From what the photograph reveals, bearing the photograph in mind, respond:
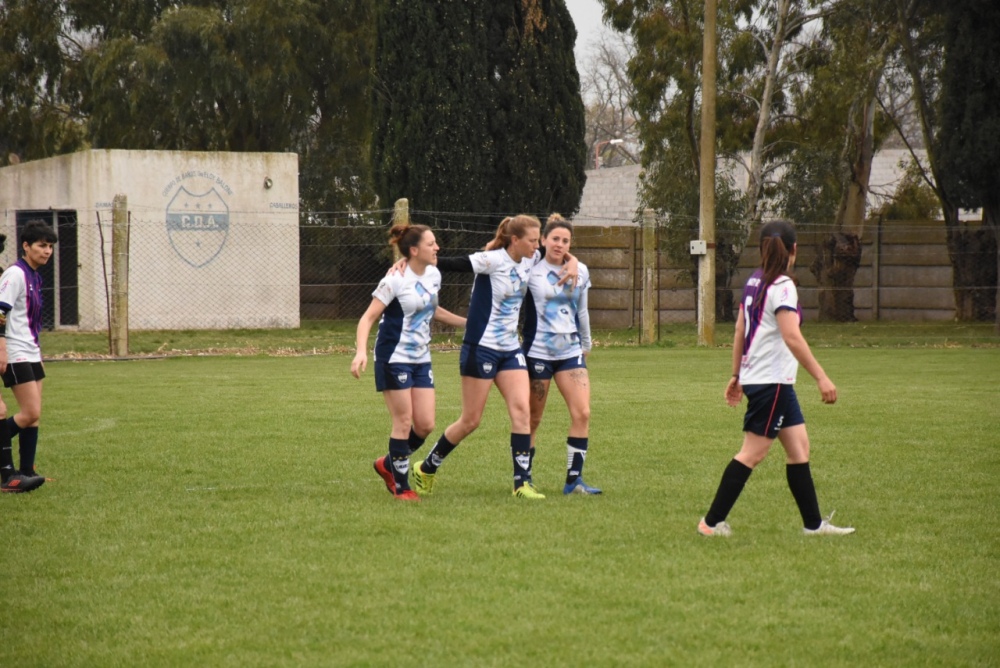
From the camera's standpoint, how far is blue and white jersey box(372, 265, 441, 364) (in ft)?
25.8

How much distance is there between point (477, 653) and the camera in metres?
4.59

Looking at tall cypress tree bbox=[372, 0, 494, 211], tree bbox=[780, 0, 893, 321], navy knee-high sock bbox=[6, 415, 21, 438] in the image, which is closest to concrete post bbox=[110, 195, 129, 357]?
tall cypress tree bbox=[372, 0, 494, 211]

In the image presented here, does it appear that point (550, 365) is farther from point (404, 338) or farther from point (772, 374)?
point (772, 374)

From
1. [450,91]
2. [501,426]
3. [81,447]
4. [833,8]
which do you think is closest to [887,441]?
[501,426]

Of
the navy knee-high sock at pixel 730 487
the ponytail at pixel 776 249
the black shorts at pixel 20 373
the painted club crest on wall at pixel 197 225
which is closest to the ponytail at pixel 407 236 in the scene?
the ponytail at pixel 776 249

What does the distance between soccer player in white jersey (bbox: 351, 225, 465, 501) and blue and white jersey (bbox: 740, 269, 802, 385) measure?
222cm

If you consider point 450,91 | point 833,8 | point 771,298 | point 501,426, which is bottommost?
point 501,426

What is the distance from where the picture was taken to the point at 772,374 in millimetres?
6430

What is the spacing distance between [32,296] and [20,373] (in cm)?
52

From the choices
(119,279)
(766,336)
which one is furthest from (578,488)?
(119,279)

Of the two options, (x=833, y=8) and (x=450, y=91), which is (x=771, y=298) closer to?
(x=450, y=91)

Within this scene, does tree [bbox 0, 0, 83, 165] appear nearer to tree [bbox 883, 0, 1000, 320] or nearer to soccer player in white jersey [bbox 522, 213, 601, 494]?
tree [bbox 883, 0, 1000, 320]

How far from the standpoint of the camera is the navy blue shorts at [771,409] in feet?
21.1

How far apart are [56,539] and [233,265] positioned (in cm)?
2056
